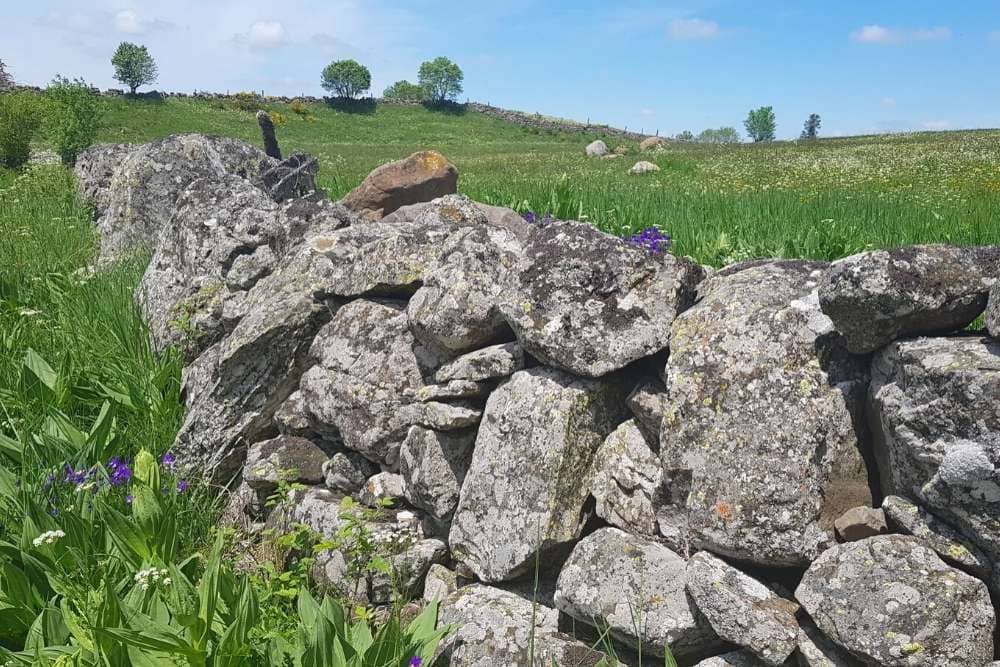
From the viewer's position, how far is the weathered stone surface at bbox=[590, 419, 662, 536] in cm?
330

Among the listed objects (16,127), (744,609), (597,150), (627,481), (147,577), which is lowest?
(147,577)

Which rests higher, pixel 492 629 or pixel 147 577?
pixel 147 577

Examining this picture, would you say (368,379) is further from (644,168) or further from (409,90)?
(409,90)

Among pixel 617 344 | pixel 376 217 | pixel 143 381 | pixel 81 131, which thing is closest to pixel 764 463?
pixel 617 344

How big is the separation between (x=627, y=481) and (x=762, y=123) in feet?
507

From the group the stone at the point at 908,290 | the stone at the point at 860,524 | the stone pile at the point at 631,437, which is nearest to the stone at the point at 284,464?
the stone pile at the point at 631,437

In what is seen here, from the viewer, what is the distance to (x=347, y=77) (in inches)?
5000

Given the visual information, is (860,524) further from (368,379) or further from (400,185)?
(400,185)

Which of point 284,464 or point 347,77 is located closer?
point 284,464

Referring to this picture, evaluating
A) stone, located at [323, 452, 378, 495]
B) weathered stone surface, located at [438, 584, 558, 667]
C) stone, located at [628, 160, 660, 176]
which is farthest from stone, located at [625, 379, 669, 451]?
stone, located at [628, 160, 660, 176]

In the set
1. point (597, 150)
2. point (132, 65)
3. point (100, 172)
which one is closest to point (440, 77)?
point (132, 65)

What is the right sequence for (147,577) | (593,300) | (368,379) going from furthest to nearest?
(368,379) < (593,300) < (147,577)

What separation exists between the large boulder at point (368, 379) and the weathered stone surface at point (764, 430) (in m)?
1.56

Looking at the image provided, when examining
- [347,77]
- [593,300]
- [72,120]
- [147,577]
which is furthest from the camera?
[347,77]
